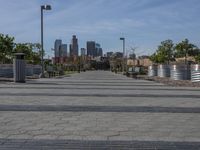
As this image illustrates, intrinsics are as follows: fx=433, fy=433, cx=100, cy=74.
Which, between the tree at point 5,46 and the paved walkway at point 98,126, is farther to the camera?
the tree at point 5,46

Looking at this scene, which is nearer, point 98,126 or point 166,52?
point 98,126

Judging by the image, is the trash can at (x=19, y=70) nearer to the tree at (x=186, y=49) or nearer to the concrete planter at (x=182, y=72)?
the concrete planter at (x=182, y=72)

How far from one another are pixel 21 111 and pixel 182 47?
5706cm

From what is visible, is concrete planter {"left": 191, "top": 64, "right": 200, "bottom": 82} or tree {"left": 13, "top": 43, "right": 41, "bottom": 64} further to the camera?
tree {"left": 13, "top": 43, "right": 41, "bottom": 64}

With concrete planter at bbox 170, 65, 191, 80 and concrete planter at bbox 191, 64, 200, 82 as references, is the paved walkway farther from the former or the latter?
concrete planter at bbox 170, 65, 191, 80

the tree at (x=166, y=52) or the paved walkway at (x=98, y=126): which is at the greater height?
the tree at (x=166, y=52)

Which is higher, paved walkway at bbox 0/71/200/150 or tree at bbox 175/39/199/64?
tree at bbox 175/39/199/64

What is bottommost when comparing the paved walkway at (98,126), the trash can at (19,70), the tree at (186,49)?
the paved walkway at (98,126)

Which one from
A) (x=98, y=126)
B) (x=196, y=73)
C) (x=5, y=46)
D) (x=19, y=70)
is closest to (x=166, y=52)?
(x=5, y=46)

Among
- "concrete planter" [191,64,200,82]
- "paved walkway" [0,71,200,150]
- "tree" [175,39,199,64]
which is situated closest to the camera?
"paved walkway" [0,71,200,150]

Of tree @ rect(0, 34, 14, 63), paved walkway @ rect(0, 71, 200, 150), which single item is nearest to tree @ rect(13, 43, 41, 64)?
tree @ rect(0, 34, 14, 63)

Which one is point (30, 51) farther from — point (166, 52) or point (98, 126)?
point (98, 126)

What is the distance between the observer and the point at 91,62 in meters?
174

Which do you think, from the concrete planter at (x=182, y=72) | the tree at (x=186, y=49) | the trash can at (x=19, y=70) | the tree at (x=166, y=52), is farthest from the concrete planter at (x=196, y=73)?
the tree at (x=166, y=52)
